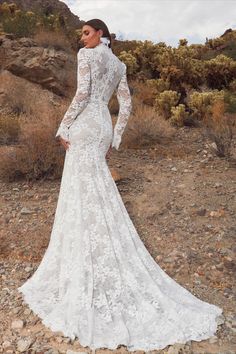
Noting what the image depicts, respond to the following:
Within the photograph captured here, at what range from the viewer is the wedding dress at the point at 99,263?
10.9ft

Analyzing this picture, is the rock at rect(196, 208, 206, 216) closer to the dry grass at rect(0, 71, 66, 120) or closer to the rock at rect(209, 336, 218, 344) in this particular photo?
the rock at rect(209, 336, 218, 344)

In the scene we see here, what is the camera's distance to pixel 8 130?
786 centimetres

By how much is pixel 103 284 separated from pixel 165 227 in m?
2.30

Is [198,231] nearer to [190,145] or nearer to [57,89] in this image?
[190,145]

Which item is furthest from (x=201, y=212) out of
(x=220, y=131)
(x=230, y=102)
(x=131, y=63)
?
(x=131, y=63)

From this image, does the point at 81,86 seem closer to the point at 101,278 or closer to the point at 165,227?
the point at 101,278

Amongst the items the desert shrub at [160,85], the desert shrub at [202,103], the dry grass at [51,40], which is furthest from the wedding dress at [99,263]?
the dry grass at [51,40]

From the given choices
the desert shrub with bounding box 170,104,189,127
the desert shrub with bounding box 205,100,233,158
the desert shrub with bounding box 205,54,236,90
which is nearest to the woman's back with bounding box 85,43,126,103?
the desert shrub with bounding box 205,100,233,158

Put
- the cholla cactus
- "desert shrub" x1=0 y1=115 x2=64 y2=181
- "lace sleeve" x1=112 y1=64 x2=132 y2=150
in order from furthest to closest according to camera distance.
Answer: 1. the cholla cactus
2. "desert shrub" x1=0 y1=115 x2=64 y2=181
3. "lace sleeve" x1=112 y1=64 x2=132 y2=150

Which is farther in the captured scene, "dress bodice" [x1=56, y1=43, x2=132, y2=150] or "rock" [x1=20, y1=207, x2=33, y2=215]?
"rock" [x1=20, y1=207, x2=33, y2=215]

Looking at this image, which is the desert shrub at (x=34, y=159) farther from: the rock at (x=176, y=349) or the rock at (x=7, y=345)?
the rock at (x=176, y=349)

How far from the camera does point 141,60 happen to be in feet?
43.0

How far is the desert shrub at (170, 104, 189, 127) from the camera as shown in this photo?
9117 mm

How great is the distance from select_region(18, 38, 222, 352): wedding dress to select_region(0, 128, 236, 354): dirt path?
0.13 metres
